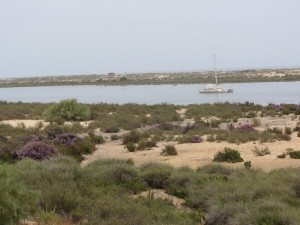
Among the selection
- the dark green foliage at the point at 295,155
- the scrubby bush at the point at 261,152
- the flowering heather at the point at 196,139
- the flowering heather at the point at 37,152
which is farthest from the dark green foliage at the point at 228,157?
the flowering heather at the point at 37,152

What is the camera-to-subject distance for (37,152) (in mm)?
18672

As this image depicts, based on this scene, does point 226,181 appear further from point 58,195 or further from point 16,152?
point 16,152

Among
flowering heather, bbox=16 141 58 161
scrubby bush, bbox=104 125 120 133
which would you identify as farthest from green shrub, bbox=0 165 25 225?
scrubby bush, bbox=104 125 120 133

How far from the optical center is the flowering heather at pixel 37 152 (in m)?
18.3

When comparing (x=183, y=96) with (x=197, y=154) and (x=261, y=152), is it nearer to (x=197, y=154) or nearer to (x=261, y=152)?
(x=197, y=154)

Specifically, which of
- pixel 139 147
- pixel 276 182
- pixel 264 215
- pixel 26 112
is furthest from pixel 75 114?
pixel 264 215

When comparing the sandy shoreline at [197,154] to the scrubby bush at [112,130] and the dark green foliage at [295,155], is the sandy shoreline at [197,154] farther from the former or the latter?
the scrubby bush at [112,130]

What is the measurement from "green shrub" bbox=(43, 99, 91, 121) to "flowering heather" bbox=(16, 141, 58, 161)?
1683 centimetres

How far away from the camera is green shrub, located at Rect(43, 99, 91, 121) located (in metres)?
36.4

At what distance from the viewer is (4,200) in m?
8.09

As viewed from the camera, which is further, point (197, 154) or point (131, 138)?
point (131, 138)

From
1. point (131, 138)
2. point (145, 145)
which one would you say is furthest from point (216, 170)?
point (131, 138)

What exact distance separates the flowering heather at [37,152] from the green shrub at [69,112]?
1683 centimetres

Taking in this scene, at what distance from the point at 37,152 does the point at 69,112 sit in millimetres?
18046
